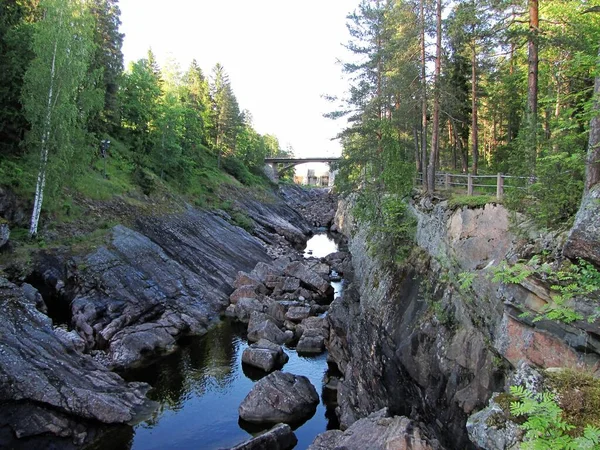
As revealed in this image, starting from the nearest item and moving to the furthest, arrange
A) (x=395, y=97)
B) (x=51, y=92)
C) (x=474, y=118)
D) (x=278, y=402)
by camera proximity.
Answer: (x=278, y=402)
(x=51, y=92)
(x=474, y=118)
(x=395, y=97)

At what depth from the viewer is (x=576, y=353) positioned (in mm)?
7508

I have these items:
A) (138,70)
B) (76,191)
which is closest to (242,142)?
(138,70)

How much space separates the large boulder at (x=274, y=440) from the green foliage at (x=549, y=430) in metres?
10.2

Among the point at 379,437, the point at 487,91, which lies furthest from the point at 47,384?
the point at 487,91

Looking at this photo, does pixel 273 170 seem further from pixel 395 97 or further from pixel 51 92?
pixel 51 92

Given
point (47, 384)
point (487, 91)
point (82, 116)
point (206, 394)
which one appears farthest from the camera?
point (487, 91)

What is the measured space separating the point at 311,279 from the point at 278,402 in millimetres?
15468

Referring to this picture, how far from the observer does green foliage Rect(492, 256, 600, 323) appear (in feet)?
21.8

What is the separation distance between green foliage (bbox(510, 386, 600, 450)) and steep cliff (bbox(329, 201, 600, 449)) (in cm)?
198

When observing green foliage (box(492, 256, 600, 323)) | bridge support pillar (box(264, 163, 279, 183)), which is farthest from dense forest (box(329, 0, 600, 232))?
bridge support pillar (box(264, 163, 279, 183))

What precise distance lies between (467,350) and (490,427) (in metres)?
4.95

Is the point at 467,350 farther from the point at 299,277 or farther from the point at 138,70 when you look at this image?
the point at 138,70

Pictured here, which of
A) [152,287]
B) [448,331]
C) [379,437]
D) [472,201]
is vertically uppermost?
[472,201]

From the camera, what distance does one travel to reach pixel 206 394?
17.6 m
